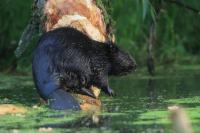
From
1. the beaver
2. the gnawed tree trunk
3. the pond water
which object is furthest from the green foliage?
the beaver

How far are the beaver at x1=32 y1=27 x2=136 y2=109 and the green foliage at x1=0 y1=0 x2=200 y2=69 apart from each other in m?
2.48

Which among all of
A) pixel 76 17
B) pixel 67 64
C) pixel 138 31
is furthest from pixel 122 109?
pixel 138 31

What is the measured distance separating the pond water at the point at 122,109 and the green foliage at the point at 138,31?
1.02 m

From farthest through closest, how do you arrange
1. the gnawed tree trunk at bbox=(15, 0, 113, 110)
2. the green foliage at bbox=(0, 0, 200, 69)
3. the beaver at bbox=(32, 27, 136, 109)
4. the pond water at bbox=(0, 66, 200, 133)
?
the green foliage at bbox=(0, 0, 200, 69) < the gnawed tree trunk at bbox=(15, 0, 113, 110) < the beaver at bbox=(32, 27, 136, 109) < the pond water at bbox=(0, 66, 200, 133)

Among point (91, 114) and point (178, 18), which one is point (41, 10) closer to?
point (91, 114)

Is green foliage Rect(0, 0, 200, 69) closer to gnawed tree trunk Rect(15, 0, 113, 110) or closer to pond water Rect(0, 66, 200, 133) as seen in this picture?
pond water Rect(0, 66, 200, 133)

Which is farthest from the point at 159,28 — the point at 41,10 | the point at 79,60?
the point at 79,60

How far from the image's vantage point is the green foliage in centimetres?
820

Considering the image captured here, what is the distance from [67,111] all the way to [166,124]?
79 centimetres

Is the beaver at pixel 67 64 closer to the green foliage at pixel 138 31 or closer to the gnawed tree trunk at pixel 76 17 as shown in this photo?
the gnawed tree trunk at pixel 76 17

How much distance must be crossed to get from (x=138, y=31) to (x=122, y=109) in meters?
4.18

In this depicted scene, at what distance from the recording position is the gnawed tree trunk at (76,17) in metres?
5.39

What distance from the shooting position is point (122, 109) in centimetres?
460

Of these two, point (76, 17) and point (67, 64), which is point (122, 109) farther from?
point (76, 17)
